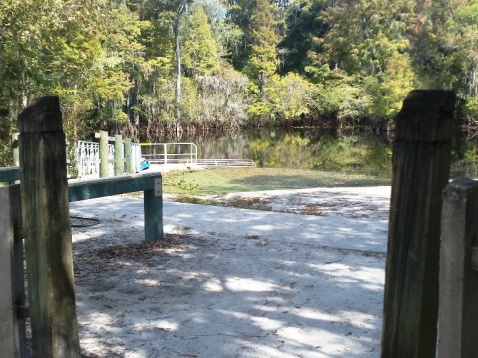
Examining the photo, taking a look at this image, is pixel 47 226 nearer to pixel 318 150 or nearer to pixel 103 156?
pixel 103 156

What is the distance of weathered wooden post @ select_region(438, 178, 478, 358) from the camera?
58.3 inches

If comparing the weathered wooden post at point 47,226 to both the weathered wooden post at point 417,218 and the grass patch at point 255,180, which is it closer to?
the weathered wooden post at point 417,218

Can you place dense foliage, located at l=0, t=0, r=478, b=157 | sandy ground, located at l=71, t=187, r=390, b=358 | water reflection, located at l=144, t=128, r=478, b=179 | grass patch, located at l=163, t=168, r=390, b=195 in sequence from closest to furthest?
sandy ground, located at l=71, t=187, r=390, b=358 → grass patch, located at l=163, t=168, r=390, b=195 → water reflection, located at l=144, t=128, r=478, b=179 → dense foliage, located at l=0, t=0, r=478, b=157

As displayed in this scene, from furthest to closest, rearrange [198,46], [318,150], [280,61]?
[280,61]
[198,46]
[318,150]

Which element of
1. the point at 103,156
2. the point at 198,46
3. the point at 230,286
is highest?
the point at 198,46

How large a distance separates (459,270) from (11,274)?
1.64 m

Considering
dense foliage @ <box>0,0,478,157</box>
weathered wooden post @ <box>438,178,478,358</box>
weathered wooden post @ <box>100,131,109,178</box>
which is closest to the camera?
weathered wooden post @ <box>438,178,478,358</box>

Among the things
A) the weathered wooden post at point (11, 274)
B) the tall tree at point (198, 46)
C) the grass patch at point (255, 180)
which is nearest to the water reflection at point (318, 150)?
the grass patch at point (255, 180)

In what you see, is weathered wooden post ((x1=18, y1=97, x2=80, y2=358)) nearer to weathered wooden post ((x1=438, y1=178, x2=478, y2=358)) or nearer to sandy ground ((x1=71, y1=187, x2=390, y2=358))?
sandy ground ((x1=71, y1=187, x2=390, y2=358))

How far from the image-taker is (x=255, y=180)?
61.2 ft

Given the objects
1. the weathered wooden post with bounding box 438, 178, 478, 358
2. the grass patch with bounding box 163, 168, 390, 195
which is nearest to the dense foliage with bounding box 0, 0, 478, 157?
the grass patch with bounding box 163, 168, 390, 195

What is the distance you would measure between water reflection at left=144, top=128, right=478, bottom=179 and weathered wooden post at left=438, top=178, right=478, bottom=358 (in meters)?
18.5

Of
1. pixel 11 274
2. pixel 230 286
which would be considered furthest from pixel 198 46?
pixel 11 274

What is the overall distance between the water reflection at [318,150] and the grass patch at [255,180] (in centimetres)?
176
